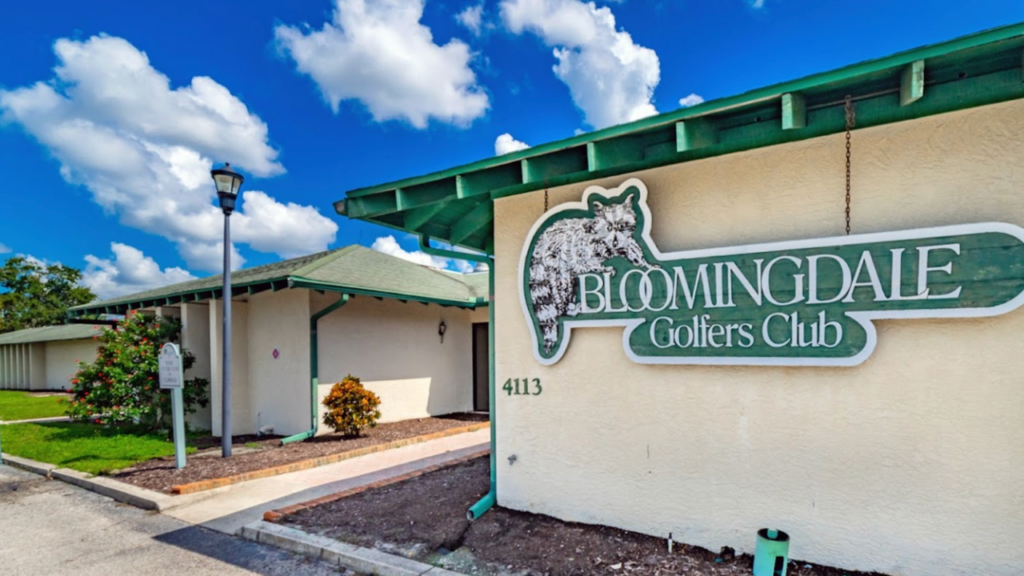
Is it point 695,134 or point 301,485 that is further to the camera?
point 301,485

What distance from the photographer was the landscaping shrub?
340 inches

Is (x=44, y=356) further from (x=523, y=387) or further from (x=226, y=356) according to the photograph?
(x=523, y=387)

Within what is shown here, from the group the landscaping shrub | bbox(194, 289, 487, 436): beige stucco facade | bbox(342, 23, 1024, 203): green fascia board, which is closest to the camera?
bbox(342, 23, 1024, 203): green fascia board

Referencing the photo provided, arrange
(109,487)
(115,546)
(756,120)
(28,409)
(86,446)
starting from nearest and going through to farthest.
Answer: (756,120), (115,546), (109,487), (86,446), (28,409)

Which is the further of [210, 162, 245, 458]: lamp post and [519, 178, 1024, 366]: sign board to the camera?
[210, 162, 245, 458]: lamp post

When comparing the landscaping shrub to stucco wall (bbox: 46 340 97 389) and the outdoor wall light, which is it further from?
stucco wall (bbox: 46 340 97 389)

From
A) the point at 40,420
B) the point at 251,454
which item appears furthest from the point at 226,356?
the point at 40,420

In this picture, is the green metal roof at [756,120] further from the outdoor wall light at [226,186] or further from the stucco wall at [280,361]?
the stucco wall at [280,361]

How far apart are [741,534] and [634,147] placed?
123 inches

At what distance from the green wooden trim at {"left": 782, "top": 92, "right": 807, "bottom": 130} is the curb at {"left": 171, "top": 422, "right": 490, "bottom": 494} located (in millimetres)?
7202

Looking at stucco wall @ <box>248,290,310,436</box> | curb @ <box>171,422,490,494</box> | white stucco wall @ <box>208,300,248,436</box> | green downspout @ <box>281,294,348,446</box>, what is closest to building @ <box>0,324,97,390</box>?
white stucco wall @ <box>208,300,248,436</box>

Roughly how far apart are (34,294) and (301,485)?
1954 inches

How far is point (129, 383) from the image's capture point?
29.9 feet

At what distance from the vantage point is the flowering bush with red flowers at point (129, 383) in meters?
9.08
